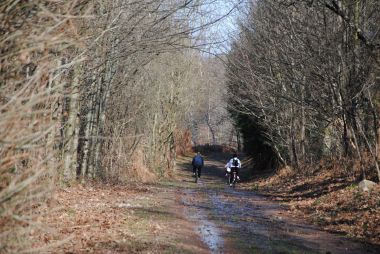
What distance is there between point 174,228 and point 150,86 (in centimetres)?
2147

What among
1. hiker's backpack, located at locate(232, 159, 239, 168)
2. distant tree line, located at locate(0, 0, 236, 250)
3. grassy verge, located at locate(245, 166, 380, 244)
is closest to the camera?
distant tree line, located at locate(0, 0, 236, 250)

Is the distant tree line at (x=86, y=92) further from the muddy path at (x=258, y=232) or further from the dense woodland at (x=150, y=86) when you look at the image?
the muddy path at (x=258, y=232)

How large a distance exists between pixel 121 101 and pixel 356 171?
40.0 feet

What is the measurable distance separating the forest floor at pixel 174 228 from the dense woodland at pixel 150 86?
4.52 feet

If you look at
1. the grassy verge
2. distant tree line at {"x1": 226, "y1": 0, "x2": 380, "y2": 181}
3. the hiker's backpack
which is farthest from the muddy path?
the hiker's backpack

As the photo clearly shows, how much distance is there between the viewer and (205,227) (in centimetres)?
1243

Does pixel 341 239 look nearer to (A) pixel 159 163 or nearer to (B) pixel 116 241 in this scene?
(B) pixel 116 241

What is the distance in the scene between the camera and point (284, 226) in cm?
1340

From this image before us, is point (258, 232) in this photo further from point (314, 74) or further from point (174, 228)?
point (314, 74)

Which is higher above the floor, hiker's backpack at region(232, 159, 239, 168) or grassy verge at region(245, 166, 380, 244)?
hiker's backpack at region(232, 159, 239, 168)

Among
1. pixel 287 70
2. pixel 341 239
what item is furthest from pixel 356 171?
pixel 341 239

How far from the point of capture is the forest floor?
9195 millimetres

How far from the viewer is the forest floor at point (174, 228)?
920 cm

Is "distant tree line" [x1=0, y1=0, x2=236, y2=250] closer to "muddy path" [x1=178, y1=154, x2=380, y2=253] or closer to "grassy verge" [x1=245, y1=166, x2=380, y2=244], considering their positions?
"muddy path" [x1=178, y1=154, x2=380, y2=253]
